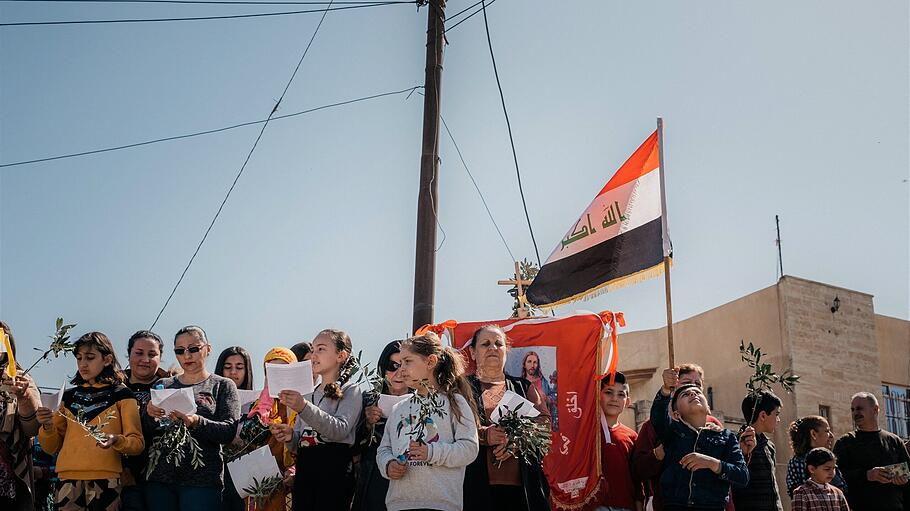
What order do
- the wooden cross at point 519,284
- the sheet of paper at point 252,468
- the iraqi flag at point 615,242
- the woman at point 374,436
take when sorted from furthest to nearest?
the wooden cross at point 519,284, the iraqi flag at point 615,242, the sheet of paper at point 252,468, the woman at point 374,436

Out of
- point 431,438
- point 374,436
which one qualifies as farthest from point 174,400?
point 431,438

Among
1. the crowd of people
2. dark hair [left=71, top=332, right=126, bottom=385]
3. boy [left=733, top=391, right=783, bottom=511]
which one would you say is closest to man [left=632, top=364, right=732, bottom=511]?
Result: the crowd of people

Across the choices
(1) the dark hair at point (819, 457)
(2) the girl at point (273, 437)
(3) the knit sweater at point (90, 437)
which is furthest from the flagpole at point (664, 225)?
(3) the knit sweater at point (90, 437)

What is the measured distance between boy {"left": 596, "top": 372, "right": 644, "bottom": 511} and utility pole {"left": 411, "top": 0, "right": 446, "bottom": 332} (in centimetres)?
214

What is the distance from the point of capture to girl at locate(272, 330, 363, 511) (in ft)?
19.7

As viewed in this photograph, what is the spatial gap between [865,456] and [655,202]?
2879 millimetres

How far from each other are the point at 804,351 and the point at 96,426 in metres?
18.2

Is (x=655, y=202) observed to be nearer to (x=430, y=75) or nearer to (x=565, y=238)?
(x=565, y=238)

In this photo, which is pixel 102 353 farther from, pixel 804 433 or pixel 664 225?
pixel 804 433

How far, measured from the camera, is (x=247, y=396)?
282 inches

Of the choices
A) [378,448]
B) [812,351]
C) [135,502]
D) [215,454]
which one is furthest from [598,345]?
[812,351]

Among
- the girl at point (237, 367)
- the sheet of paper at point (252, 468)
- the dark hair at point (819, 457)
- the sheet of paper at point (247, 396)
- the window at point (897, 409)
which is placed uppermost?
the window at point (897, 409)

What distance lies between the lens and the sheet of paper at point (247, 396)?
713cm

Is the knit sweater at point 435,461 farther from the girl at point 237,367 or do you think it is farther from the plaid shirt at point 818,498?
the plaid shirt at point 818,498
